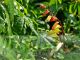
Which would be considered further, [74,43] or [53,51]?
[74,43]

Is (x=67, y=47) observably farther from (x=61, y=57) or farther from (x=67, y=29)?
(x=67, y=29)

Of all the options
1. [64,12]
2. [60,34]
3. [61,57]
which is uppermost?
[64,12]

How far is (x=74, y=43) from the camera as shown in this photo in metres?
1.61

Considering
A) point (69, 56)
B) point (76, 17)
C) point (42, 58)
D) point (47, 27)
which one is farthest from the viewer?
point (76, 17)

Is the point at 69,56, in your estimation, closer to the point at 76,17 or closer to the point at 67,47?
the point at 67,47

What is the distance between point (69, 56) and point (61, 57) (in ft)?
0.17

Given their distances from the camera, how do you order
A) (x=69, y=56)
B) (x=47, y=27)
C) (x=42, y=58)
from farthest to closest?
1. (x=47, y=27)
2. (x=69, y=56)
3. (x=42, y=58)

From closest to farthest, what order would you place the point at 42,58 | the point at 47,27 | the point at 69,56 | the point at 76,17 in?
the point at 42,58
the point at 69,56
the point at 47,27
the point at 76,17

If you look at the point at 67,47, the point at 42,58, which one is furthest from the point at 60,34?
the point at 42,58

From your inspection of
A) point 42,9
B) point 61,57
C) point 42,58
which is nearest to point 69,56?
point 61,57

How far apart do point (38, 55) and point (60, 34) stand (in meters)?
0.24

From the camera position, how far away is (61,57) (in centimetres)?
152

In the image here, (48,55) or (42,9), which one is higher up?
(42,9)

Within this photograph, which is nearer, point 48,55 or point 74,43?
point 48,55
